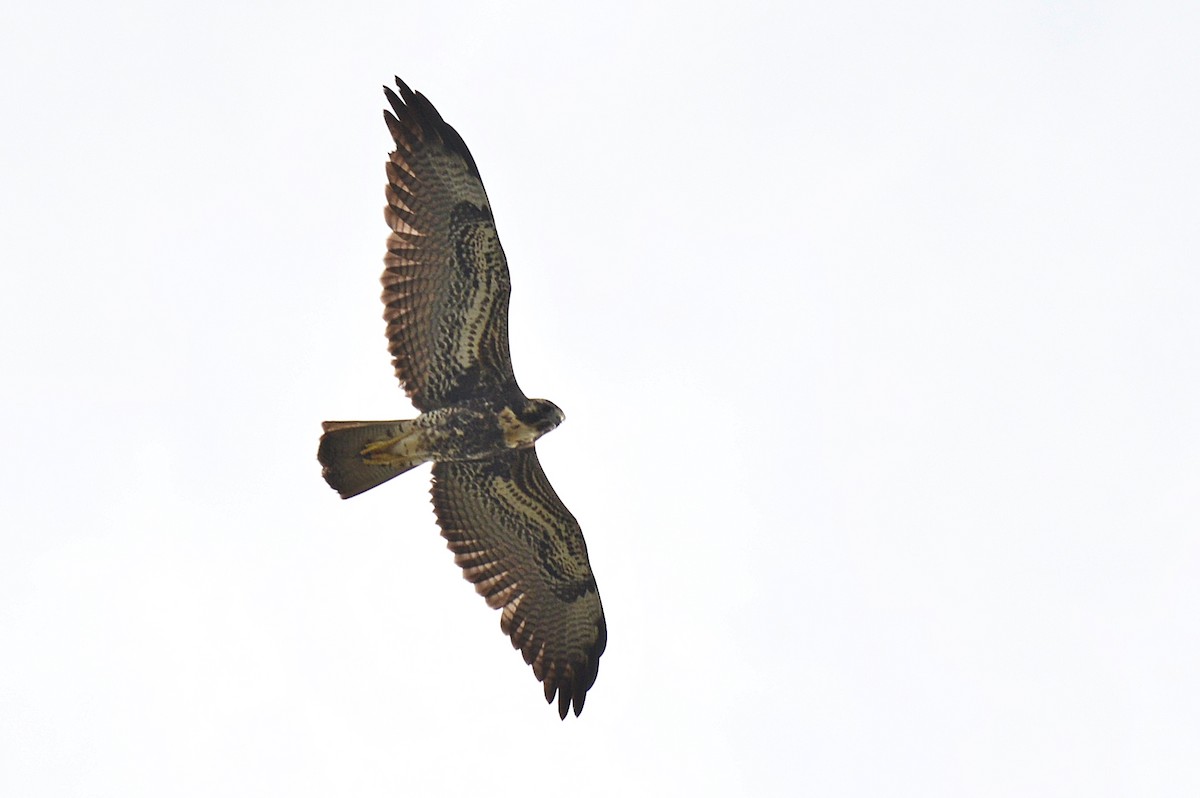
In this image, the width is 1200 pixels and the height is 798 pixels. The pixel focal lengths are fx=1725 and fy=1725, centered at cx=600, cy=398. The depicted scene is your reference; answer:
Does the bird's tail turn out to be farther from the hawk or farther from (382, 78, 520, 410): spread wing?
(382, 78, 520, 410): spread wing

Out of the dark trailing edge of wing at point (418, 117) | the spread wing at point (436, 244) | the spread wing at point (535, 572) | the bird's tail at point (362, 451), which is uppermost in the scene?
the dark trailing edge of wing at point (418, 117)

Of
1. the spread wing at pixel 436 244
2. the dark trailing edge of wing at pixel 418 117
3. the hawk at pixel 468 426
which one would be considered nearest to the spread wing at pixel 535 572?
the hawk at pixel 468 426

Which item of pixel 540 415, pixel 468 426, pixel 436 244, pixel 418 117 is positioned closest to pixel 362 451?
pixel 468 426

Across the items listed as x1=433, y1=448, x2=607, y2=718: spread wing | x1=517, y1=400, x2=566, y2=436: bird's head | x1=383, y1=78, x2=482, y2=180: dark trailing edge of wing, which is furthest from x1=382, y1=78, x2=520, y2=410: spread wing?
x1=433, y1=448, x2=607, y2=718: spread wing

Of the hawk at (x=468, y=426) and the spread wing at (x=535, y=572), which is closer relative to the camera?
the hawk at (x=468, y=426)

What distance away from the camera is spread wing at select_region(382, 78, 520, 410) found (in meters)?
14.9

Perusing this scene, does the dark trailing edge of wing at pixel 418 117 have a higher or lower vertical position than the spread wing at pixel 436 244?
higher

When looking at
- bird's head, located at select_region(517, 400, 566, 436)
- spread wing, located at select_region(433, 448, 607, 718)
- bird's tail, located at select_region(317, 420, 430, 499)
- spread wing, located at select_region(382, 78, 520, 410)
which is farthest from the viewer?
spread wing, located at select_region(433, 448, 607, 718)

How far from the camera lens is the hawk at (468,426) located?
1490 centimetres

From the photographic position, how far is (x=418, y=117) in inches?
588

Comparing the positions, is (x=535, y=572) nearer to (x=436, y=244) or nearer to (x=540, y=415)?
(x=540, y=415)

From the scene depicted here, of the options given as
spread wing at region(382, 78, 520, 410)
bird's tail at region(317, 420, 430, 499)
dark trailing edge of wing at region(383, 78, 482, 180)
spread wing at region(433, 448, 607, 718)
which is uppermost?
dark trailing edge of wing at region(383, 78, 482, 180)

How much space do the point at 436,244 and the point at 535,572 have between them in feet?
11.1

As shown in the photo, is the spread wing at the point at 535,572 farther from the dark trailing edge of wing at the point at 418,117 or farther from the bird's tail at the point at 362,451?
the dark trailing edge of wing at the point at 418,117
